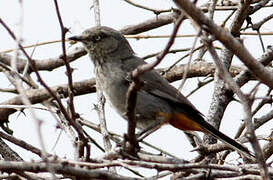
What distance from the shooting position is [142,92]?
5.60m

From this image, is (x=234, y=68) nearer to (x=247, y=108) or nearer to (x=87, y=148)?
(x=87, y=148)

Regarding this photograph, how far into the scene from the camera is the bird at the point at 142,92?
549 centimetres

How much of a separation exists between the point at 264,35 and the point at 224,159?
5.64ft

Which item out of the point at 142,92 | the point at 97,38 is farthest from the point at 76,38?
the point at 142,92

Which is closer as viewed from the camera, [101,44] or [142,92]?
[142,92]

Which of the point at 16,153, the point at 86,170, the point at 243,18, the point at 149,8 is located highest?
the point at 149,8

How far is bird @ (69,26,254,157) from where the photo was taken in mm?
5492

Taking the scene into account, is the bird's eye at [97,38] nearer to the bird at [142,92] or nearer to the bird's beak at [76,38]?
the bird at [142,92]

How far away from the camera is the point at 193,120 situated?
5.69 meters

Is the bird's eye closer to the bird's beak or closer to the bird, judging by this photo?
the bird

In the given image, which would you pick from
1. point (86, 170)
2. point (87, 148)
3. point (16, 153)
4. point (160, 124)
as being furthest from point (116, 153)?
point (16, 153)

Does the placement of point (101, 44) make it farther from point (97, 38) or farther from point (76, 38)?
point (76, 38)

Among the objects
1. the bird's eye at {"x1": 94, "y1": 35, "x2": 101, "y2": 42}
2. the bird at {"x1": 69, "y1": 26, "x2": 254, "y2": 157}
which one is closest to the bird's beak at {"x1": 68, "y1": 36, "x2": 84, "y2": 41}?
the bird at {"x1": 69, "y1": 26, "x2": 254, "y2": 157}

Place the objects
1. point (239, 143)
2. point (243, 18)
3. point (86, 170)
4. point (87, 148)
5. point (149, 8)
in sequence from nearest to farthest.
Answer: point (86, 170) < point (87, 148) < point (239, 143) < point (243, 18) < point (149, 8)
